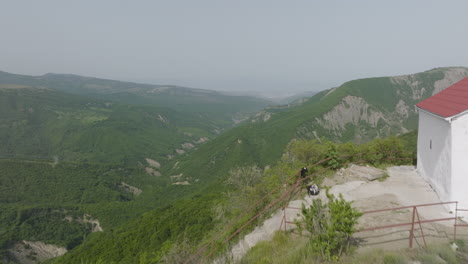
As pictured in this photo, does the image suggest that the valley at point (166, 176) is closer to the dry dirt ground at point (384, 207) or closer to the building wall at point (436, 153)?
the dry dirt ground at point (384, 207)

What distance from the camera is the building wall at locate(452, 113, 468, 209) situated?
1183 cm

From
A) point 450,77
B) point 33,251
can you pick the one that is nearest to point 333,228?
point 33,251

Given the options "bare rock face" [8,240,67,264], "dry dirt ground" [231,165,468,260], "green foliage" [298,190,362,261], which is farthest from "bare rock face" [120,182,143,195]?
"green foliage" [298,190,362,261]

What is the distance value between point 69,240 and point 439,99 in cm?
10286

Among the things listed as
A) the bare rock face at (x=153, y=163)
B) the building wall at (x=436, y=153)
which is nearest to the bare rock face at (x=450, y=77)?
the bare rock face at (x=153, y=163)

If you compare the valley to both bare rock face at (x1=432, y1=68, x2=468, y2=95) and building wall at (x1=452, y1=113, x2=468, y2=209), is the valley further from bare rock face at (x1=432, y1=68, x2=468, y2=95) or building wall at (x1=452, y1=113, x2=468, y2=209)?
building wall at (x1=452, y1=113, x2=468, y2=209)

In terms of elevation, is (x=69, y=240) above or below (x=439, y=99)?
below

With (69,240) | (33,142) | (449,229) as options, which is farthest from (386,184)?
(33,142)

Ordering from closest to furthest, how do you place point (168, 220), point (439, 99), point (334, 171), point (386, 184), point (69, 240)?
1. point (439, 99)
2. point (386, 184)
3. point (334, 171)
4. point (168, 220)
5. point (69, 240)

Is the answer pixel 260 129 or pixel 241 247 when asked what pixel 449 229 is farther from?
pixel 260 129

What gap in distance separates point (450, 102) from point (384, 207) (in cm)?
699

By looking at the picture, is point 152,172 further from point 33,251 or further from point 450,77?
point 450,77

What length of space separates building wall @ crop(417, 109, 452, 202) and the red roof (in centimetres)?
41

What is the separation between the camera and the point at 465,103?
1233 cm
